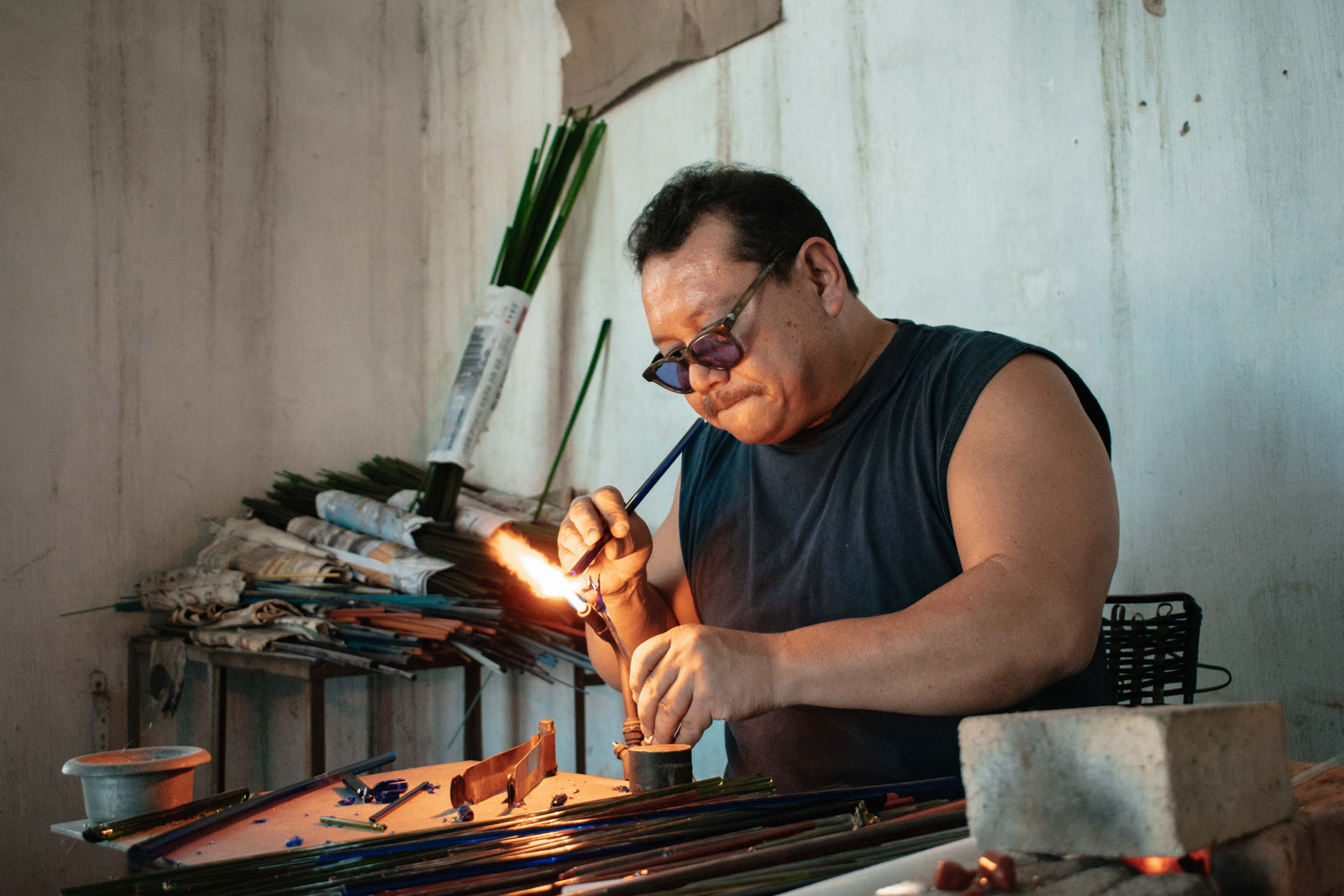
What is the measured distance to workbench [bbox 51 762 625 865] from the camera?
1.53 meters

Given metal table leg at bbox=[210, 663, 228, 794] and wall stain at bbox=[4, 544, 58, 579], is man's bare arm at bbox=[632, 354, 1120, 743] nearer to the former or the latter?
metal table leg at bbox=[210, 663, 228, 794]

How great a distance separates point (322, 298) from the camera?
14.8 ft

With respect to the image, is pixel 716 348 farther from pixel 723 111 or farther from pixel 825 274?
pixel 723 111

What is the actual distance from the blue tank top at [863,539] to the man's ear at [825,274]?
0.51 ft

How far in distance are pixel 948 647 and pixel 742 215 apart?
35.3 inches

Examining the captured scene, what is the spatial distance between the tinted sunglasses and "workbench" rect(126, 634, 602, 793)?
1848mm

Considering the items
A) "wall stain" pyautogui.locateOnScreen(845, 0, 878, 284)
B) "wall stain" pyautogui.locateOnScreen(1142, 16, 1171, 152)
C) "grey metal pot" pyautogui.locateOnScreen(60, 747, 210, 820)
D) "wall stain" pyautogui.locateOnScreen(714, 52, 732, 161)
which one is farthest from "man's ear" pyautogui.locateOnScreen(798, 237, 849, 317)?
"wall stain" pyautogui.locateOnScreen(714, 52, 732, 161)

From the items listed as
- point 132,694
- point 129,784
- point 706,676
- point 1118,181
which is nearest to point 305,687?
point 132,694

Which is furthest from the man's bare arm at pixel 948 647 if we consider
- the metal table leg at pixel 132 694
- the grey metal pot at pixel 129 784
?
the metal table leg at pixel 132 694

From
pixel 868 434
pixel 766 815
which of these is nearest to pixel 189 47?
pixel 868 434

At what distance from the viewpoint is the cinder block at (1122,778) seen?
754 mm

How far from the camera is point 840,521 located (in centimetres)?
195

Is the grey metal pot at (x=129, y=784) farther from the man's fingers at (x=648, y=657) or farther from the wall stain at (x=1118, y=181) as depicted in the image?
the wall stain at (x=1118, y=181)

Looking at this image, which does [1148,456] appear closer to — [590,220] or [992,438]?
[992,438]
